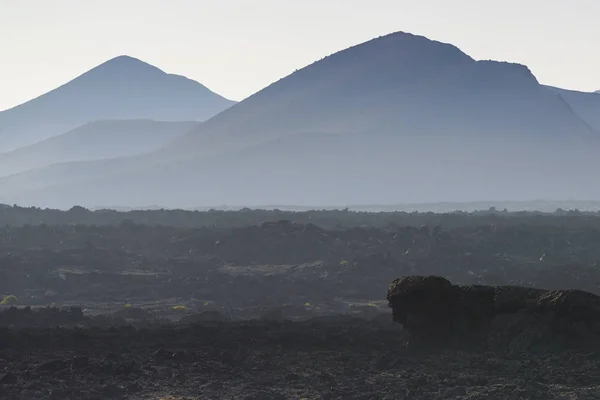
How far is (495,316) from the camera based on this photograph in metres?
19.3

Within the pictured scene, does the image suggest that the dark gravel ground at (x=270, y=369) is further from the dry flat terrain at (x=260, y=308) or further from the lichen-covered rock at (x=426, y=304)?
the lichen-covered rock at (x=426, y=304)

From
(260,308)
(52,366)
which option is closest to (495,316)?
(52,366)

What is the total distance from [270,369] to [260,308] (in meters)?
17.7

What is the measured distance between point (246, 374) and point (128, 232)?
4413 centimetres

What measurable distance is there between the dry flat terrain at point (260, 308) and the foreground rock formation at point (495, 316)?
0.74ft

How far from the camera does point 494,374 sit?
16656 mm

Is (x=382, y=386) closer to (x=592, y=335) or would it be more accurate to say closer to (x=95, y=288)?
(x=592, y=335)

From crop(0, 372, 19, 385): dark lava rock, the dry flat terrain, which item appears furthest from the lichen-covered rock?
crop(0, 372, 19, 385): dark lava rock

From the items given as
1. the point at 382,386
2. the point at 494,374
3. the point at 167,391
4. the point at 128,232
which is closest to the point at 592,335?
the point at 494,374

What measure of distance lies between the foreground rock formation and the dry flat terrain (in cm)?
23

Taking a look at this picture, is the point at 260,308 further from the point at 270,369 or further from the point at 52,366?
the point at 52,366

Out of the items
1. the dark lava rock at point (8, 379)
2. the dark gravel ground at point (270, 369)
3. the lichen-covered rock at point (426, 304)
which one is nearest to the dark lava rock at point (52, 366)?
the dark gravel ground at point (270, 369)

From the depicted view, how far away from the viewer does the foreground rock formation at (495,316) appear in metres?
18.3

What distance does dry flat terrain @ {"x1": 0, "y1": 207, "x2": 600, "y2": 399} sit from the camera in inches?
664
